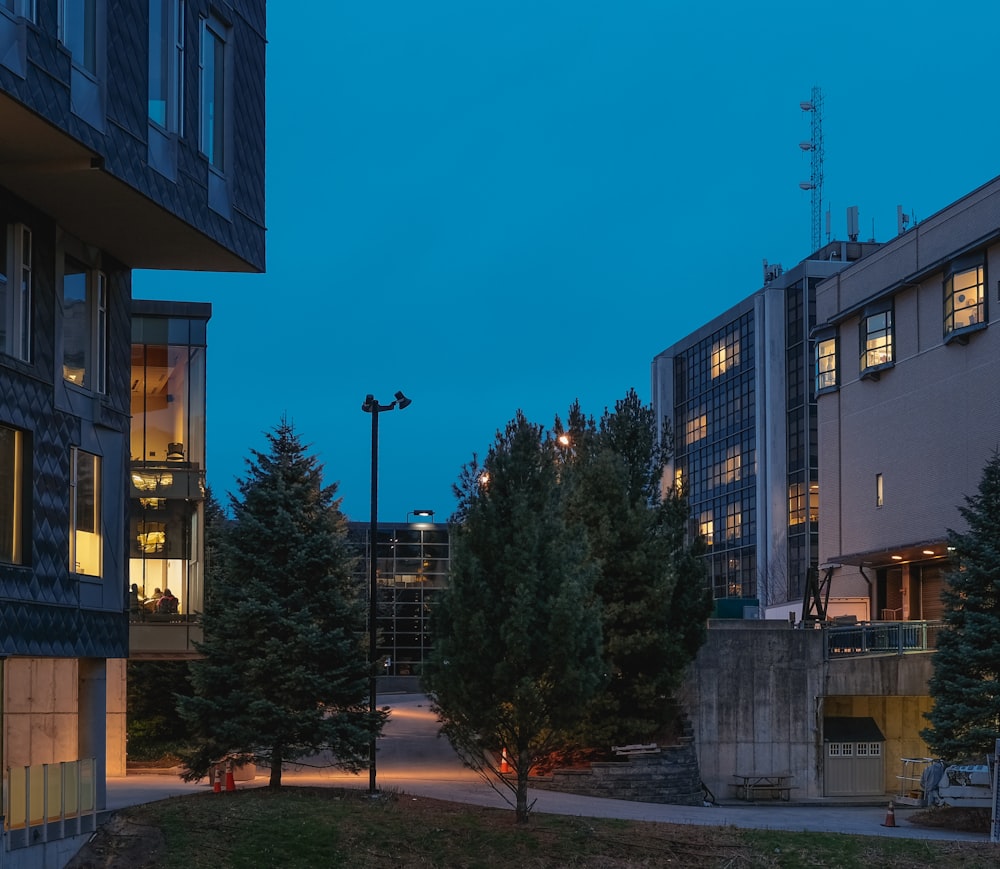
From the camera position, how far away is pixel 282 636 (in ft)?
99.3

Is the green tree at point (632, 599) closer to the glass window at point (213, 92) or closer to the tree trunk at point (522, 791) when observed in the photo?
the tree trunk at point (522, 791)

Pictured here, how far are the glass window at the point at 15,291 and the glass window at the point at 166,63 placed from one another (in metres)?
2.88

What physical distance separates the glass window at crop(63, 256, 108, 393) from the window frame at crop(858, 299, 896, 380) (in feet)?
109

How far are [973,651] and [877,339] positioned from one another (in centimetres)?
2124

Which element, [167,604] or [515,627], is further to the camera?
[167,604]

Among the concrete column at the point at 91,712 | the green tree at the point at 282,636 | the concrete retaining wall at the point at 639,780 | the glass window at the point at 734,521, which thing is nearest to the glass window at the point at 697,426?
the glass window at the point at 734,521

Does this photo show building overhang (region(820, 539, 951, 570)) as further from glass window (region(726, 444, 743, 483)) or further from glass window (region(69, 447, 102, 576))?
glass window (region(726, 444, 743, 483))

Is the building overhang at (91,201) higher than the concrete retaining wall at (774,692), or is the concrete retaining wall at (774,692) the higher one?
the building overhang at (91,201)

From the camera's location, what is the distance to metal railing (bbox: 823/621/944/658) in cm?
4394

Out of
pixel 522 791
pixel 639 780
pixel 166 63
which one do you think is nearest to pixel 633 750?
pixel 639 780

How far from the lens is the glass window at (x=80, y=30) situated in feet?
72.0

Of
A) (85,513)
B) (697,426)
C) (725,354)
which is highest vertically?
(725,354)

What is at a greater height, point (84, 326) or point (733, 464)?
point (733, 464)

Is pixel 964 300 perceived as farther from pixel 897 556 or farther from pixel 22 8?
pixel 22 8
